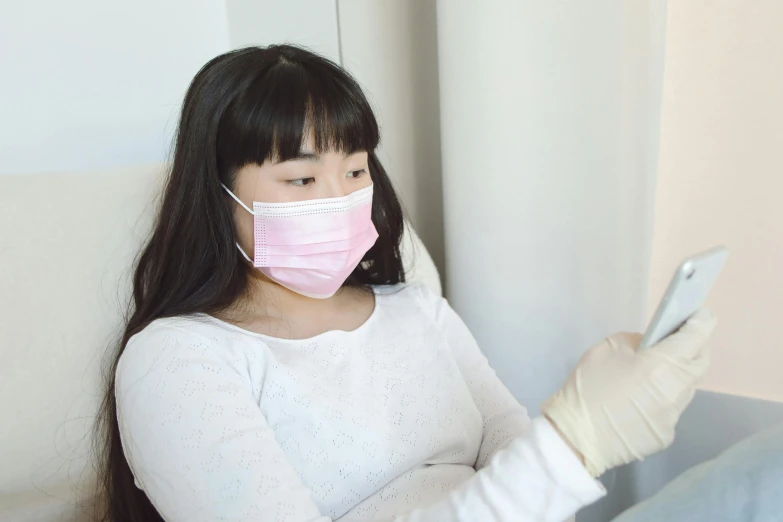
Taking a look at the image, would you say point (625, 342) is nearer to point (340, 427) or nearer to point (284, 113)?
point (340, 427)

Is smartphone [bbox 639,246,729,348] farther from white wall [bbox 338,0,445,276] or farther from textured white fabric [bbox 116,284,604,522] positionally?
Answer: white wall [bbox 338,0,445,276]

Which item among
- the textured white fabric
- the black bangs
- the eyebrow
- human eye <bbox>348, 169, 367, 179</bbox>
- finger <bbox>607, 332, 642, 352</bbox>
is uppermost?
the black bangs

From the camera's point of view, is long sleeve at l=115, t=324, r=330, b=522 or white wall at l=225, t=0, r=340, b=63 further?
white wall at l=225, t=0, r=340, b=63

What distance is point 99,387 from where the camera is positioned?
108cm

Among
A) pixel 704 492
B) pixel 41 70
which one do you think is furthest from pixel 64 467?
pixel 704 492

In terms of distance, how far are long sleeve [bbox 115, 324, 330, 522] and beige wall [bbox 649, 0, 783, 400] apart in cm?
100

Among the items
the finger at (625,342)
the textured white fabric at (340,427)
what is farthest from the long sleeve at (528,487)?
the finger at (625,342)

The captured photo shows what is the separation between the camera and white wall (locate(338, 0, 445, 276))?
1562mm

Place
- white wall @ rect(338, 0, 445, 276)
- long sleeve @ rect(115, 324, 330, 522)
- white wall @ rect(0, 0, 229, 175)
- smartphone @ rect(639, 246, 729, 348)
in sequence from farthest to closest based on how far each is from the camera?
white wall @ rect(338, 0, 445, 276) → white wall @ rect(0, 0, 229, 175) → long sleeve @ rect(115, 324, 330, 522) → smartphone @ rect(639, 246, 729, 348)

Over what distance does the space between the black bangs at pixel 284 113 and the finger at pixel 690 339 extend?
48 centimetres

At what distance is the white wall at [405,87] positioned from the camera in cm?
156

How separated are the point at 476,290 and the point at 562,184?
26cm

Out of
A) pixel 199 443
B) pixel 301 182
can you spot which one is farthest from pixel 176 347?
pixel 301 182

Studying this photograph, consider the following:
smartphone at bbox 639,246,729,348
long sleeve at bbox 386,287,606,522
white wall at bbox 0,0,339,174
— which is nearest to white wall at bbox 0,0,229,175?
white wall at bbox 0,0,339,174
